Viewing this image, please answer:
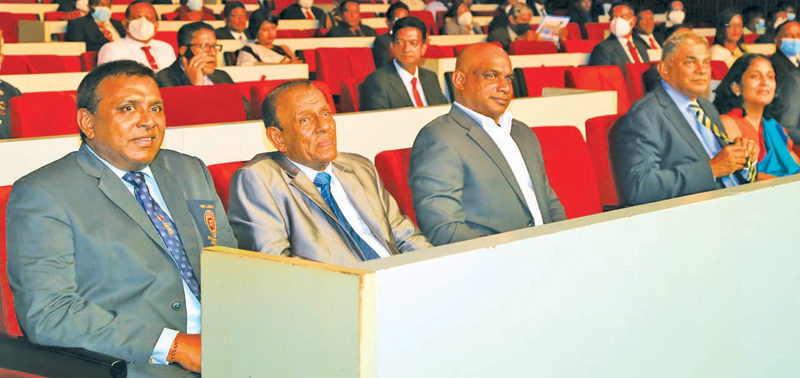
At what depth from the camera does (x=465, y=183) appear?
2.57 meters

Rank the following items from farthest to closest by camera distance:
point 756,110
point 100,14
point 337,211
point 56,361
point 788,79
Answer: point 100,14, point 788,79, point 756,110, point 337,211, point 56,361

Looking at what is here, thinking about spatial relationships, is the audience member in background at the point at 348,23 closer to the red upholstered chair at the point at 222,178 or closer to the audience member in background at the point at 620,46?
the audience member in background at the point at 620,46

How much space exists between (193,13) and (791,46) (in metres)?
4.94

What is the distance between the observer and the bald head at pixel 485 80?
106 inches

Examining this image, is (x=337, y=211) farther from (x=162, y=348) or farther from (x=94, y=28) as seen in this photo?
(x=94, y=28)

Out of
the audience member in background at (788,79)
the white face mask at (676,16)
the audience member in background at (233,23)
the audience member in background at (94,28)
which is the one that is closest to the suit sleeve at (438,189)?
the audience member in background at (788,79)

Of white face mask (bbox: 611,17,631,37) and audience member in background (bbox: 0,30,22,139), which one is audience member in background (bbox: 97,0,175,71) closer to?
audience member in background (bbox: 0,30,22,139)

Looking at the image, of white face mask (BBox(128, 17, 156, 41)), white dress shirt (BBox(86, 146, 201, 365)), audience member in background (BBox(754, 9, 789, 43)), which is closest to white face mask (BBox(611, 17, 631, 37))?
audience member in background (BBox(754, 9, 789, 43))

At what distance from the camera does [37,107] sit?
10.6ft

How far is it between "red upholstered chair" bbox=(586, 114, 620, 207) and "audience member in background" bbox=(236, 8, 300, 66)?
318 cm

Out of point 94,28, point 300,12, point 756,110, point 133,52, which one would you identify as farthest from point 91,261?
point 300,12

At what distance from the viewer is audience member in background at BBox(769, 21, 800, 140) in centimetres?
409

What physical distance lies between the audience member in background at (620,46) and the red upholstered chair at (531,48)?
2.00 feet

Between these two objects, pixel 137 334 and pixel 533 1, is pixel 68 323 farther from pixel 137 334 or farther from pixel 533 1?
pixel 533 1
